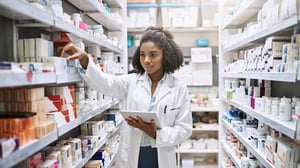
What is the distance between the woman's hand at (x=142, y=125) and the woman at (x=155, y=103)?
15mm

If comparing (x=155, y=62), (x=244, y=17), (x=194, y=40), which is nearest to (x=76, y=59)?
(x=155, y=62)

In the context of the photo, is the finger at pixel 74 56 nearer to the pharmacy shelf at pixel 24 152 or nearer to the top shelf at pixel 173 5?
the pharmacy shelf at pixel 24 152

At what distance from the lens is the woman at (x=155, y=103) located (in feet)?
7.14

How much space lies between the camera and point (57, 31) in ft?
6.08

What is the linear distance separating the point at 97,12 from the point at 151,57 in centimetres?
81

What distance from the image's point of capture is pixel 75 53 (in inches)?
72.5

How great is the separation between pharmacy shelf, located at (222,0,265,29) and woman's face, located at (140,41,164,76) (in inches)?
42.1

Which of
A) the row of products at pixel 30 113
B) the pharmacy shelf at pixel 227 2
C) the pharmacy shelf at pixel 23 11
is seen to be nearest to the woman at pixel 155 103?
the row of products at pixel 30 113

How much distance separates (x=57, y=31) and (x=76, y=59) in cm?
21

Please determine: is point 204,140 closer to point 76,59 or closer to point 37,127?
point 76,59

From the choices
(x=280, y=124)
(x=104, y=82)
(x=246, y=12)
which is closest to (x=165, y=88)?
(x=104, y=82)

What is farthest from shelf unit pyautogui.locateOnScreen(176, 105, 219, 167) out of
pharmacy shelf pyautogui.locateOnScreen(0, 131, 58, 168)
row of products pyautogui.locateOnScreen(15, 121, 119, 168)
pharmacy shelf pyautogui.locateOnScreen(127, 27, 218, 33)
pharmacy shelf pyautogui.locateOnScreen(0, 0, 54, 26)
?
pharmacy shelf pyautogui.locateOnScreen(0, 0, 54, 26)

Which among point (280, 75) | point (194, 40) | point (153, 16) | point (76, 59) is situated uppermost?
point (153, 16)

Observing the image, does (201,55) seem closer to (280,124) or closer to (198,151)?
(198,151)
